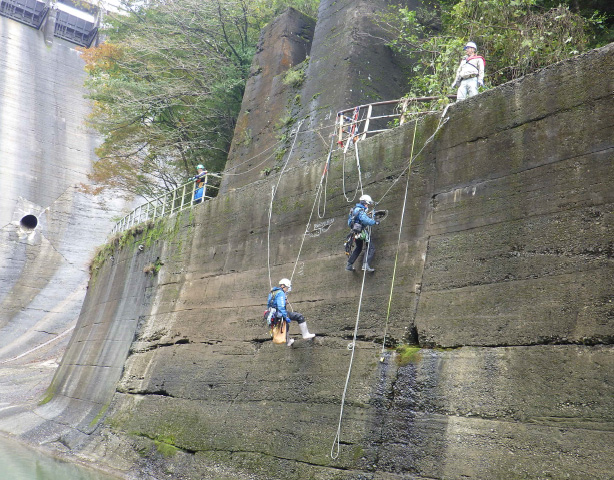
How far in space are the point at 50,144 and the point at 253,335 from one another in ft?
114

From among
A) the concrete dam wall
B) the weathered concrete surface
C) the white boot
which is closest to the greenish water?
the concrete dam wall

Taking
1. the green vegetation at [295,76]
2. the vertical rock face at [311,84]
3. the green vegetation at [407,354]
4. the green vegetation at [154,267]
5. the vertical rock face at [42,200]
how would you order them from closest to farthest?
the green vegetation at [407,354] < the vertical rock face at [311,84] < the green vegetation at [154,267] < the green vegetation at [295,76] < the vertical rock face at [42,200]

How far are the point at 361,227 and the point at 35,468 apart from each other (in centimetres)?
799

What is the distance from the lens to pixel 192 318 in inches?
450

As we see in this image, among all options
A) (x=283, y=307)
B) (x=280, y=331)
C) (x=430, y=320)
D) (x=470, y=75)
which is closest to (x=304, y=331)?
(x=280, y=331)

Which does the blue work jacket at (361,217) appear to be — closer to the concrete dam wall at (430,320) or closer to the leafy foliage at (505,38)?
the concrete dam wall at (430,320)

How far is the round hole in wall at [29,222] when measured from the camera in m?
33.8

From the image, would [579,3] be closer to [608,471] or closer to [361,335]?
[361,335]

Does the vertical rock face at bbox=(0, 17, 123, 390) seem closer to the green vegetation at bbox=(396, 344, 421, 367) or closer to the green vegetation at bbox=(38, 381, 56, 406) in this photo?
the green vegetation at bbox=(38, 381, 56, 406)

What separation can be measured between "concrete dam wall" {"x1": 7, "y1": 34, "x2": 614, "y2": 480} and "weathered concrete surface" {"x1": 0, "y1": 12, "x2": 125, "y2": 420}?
1024 centimetres

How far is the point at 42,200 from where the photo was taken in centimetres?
3553

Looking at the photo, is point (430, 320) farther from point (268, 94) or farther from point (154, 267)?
point (268, 94)

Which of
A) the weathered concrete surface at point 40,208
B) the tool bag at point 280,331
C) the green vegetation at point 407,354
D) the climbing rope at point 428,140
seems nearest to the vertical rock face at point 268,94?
the climbing rope at point 428,140

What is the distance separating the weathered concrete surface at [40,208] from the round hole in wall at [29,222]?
15 cm
